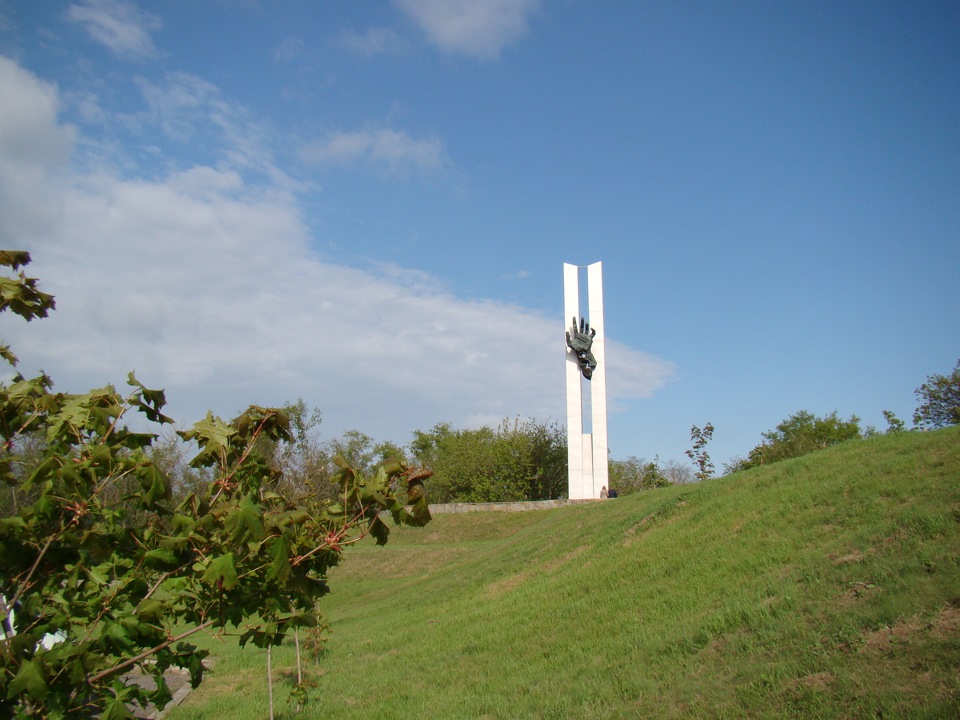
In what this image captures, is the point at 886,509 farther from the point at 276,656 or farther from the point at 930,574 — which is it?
the point at 276,656

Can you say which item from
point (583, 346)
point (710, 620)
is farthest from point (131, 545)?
point (583, 346)

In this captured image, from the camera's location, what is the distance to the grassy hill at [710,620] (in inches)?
250

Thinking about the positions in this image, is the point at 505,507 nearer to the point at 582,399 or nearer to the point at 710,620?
the point at 582,399

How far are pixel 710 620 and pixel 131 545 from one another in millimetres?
7160

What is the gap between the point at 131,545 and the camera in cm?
319

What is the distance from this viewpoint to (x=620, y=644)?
9.27 metres

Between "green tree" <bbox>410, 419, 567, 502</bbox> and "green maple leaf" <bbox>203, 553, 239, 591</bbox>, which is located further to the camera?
"green tree" <bbox>410, 419, 567, 502</bbox>

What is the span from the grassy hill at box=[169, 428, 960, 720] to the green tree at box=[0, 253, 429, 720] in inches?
180

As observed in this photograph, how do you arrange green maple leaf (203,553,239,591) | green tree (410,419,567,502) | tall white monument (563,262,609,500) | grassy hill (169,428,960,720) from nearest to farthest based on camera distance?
green maple leaf (203,553,239,591) < grassy hill (169,428,960,720) < tall white monument (563,262,609,500) < green tree (410,419,567,502)

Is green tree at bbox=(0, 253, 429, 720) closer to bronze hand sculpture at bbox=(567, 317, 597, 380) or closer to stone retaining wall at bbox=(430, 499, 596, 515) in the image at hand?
bronze hand sculpture at bbox=(567, 317, 597, 380)

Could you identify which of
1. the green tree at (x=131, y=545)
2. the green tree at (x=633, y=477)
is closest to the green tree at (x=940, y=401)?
the green tree at (x=633, y=477)

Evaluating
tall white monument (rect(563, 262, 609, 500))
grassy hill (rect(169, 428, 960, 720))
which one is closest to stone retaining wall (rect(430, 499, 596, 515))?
tall white monument (rect(563, 262, 609, 500))

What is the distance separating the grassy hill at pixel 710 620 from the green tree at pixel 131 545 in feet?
15.0

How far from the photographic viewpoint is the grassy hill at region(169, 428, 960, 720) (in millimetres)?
6355
